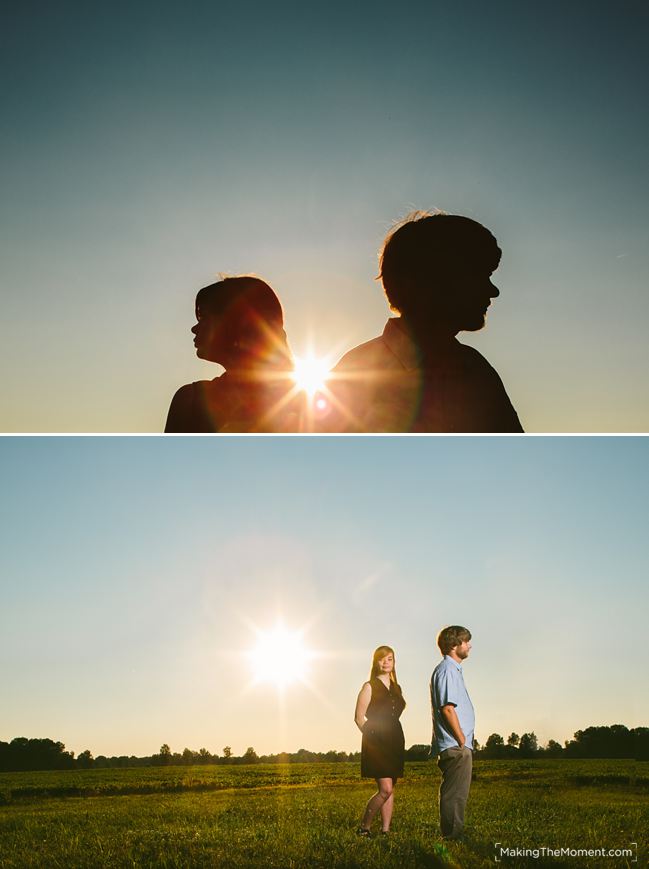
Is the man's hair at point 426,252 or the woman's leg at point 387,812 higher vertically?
the man's hair at point 426,252

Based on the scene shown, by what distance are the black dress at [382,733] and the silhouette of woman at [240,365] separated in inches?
65.5

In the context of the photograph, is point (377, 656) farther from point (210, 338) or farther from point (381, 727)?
point (210, 338)

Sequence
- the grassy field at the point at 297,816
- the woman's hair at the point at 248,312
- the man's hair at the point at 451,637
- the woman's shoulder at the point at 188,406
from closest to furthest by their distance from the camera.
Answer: the woman's shoulder at the point at 188,406
the woman's hair at the point at 248,312
the grassy field at the point at 297,816
the man's hair at the point at 451,637

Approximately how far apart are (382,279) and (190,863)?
2.99 m

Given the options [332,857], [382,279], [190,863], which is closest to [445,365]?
[382,279]

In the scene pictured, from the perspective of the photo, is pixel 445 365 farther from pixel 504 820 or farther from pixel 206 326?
pixel 504 820

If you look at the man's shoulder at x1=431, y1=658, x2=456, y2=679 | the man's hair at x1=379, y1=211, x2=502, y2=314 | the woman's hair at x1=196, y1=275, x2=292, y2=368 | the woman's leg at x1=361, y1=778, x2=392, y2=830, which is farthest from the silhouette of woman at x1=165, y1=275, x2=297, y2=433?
the woman's leg at x1=361, y1=778, x2=392, y2=830

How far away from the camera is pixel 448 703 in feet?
12.8

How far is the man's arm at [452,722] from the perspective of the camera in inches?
153

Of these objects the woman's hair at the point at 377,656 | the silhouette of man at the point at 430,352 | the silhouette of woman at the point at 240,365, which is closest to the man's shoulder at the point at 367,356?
the silhouette of man at the point at 430,352

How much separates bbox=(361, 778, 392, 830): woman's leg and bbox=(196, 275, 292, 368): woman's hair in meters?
2.22

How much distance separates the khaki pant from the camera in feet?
12.5

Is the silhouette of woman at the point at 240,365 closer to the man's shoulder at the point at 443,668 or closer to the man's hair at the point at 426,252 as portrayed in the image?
the man's hair at the point at 426,252

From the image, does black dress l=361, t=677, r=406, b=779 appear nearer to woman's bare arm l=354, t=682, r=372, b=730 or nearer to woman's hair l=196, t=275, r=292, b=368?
woman's bare arm l=354, t=682, r=372, b=730
